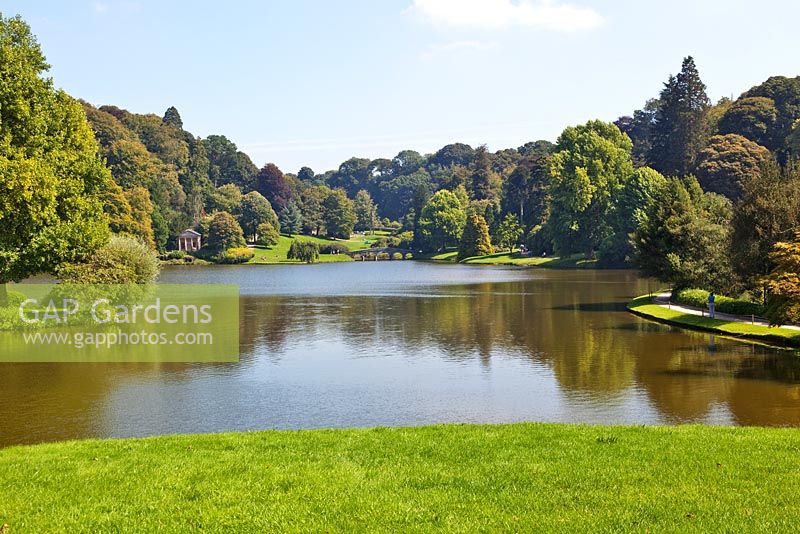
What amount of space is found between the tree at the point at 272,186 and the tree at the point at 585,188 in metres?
92.1

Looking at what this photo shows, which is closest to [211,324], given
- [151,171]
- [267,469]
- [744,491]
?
[267,469]

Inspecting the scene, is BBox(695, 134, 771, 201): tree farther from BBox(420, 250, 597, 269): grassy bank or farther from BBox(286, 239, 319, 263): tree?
BBox(286, 239, 319, 263): tree

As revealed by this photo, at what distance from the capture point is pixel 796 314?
85.1 ft

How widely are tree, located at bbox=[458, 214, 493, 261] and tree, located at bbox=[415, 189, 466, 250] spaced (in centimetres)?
1207

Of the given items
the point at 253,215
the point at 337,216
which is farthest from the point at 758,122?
the point at 337,216

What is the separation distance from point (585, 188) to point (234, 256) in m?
63.0

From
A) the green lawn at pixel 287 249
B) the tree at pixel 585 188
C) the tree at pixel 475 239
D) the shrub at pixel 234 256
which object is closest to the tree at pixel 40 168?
the tree at pixel 585 188

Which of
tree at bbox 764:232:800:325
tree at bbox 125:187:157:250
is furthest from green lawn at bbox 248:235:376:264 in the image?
tree at bbox 764:232:800:325

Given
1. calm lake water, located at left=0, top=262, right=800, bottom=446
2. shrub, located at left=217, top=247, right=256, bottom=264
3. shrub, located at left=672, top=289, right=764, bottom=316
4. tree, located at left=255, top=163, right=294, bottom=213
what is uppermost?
tree, located at left=255, top=163, right=294, bottom=213

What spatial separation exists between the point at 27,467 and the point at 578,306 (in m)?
41.7

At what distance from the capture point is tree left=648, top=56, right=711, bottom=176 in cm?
Result: 11050

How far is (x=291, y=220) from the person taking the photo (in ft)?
548

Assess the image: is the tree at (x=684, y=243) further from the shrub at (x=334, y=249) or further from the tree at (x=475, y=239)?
the shrub at (x=334, y=249)

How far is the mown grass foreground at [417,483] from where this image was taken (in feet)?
29.5
